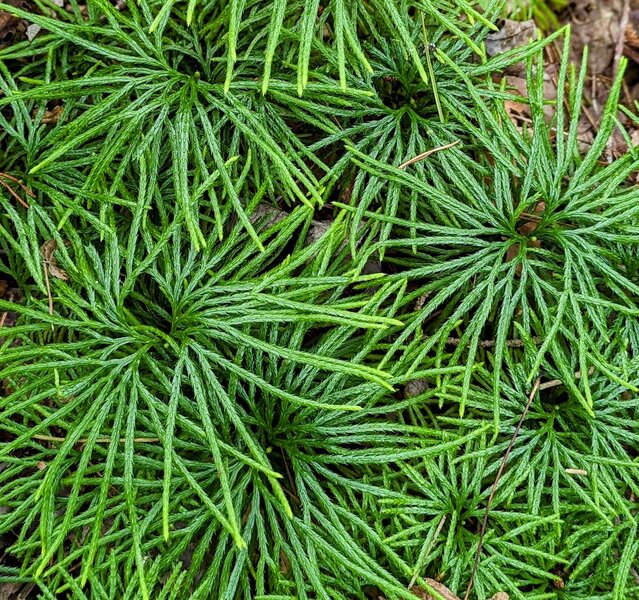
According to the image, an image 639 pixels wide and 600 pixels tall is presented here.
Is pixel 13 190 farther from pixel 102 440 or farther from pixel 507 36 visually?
pixel 507 36

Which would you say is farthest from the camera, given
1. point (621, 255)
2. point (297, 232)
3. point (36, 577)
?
point (297, 232)

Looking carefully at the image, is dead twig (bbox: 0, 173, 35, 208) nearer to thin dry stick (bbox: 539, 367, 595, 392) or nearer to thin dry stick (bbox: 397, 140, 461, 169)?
thin dry stick (bbox: 397, 140, 461, 169)

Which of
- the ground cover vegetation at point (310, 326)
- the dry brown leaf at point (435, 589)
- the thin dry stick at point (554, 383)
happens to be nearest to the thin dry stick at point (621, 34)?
the ground cover vegetation at point (310, 326)

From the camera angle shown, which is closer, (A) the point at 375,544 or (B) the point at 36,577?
(B) the point at 36,577

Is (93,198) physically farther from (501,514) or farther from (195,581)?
(501,514)

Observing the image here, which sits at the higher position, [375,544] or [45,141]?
[45,141]

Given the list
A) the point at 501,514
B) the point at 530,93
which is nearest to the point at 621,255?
the point at 530,93

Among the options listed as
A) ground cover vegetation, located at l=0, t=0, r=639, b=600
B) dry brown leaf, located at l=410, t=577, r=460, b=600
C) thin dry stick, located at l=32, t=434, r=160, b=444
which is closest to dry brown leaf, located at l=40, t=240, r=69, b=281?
ground cover vegetation, located at l=0, t=0, r=639, b=600
